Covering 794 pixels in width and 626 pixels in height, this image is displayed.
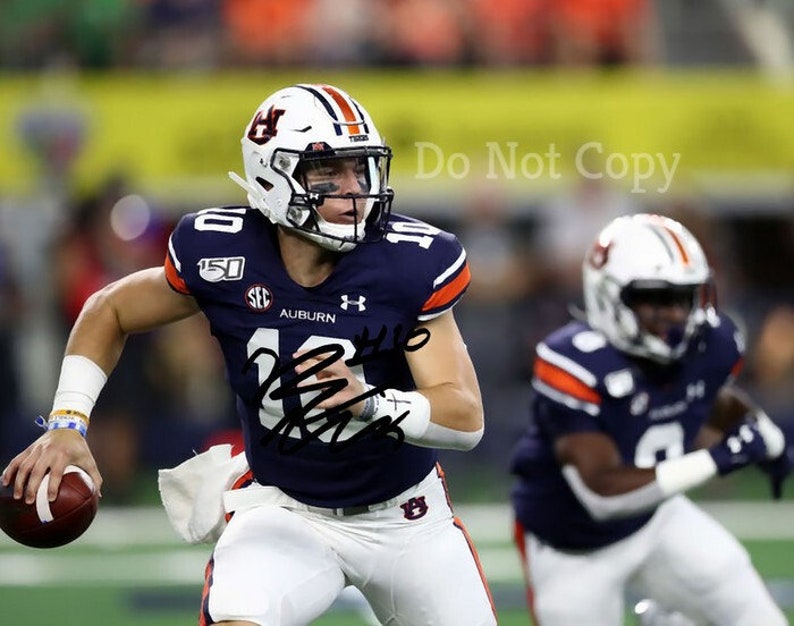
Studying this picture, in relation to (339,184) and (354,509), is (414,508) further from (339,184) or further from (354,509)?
(339,184)

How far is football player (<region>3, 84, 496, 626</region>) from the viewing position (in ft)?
12.4

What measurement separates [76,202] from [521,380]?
2.52 meters

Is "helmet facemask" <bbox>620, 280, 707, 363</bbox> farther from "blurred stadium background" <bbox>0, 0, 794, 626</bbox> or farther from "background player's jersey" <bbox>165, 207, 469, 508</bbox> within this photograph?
"blurred stadium background" <bbox>0, 0, 794, 626</bbox>

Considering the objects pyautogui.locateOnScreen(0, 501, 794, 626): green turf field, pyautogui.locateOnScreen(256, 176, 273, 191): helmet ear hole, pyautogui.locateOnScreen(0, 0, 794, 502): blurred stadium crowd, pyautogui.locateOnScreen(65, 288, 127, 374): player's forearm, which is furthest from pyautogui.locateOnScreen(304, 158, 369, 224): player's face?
pyautogui.locateOnScreen(0, 0, 794, 502): blurred stadium crowd

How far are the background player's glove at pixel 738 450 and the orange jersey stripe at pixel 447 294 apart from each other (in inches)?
39.1

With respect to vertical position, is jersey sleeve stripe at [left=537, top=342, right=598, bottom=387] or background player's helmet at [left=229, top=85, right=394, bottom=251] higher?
background player's helmet at [left=229, top=85, right=394, bottom=251]

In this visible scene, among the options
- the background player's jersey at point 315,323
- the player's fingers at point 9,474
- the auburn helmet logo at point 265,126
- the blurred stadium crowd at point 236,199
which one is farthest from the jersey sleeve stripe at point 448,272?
the blurred stadium crowd at point 236,199

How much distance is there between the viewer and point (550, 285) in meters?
8.81

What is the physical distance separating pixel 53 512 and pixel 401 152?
5747 millimetres

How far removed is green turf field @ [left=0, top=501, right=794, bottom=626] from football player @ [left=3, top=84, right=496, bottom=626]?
7.30 ft

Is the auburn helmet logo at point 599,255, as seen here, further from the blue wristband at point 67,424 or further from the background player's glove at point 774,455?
the blue wristband at point 67,424

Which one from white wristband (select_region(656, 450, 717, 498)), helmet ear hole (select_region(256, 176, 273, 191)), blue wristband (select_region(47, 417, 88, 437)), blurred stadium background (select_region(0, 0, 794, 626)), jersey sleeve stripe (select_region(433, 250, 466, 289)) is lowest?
blurred stadium background (select_region(0, 0, 794, 626))

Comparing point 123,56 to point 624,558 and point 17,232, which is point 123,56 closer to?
point 17,232

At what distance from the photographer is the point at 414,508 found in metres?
3.97
